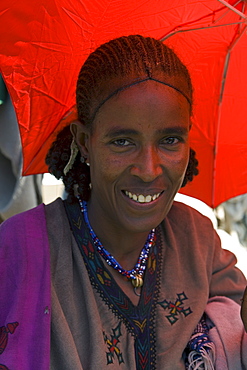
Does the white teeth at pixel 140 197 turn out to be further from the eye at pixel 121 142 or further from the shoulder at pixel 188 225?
the shoulder at pixel 188 225

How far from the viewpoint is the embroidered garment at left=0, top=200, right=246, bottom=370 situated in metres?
1.96

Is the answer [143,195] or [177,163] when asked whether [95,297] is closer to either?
[143,195]

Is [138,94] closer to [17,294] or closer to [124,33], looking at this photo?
[124,33]

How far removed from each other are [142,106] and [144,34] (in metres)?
0.47

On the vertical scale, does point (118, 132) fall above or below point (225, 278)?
above

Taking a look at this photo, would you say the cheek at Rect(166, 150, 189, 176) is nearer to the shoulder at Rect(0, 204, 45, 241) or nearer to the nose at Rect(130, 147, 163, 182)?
the nose at Rect(130, 147, 163, 182)

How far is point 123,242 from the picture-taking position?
236 cm

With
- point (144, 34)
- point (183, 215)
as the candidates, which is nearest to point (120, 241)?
point (183, 215)

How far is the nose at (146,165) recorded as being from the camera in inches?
78.4

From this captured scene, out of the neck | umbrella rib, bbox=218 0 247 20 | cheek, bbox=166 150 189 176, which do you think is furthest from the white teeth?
umbrella rib, bbox=218 0 247 20

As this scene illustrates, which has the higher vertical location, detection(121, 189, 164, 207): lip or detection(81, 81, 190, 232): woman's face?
detection(81, 81, 190, 232): woman's face

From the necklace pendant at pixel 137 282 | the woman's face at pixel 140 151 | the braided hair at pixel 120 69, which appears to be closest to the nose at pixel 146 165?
the woman's face at pixel 140 151

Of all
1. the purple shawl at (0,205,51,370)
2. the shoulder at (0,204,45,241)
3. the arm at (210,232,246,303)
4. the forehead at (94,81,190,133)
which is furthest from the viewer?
the arm at (210,232,246,303)

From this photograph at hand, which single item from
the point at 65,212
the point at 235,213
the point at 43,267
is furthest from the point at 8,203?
the point at 235,213
